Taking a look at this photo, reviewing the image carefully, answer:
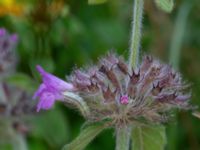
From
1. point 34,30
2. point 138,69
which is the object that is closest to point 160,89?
point 138,69

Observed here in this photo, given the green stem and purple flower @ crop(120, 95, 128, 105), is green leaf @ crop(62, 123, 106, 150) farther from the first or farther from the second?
the green stem

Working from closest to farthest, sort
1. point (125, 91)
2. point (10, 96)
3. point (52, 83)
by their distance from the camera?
1. point (125, 91)
2. point (52, 83)
3. point (10, 96)

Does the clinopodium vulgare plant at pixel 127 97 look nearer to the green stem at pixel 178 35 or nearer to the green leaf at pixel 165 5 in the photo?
the green leaf at pixel 165 5

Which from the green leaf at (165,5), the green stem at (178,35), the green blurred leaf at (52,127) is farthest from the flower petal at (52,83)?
the green stem at (178,35)

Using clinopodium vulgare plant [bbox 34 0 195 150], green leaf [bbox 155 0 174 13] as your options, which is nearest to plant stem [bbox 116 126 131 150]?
clinopodium vulgare plant [bbox 34 0 195 150]

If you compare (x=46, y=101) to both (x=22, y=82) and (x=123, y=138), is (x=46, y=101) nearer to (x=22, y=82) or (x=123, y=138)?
(x=123, y=138)

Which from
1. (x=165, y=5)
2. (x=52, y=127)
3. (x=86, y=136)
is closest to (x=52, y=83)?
(x=86, y=136)

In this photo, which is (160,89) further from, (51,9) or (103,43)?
(103,43)
